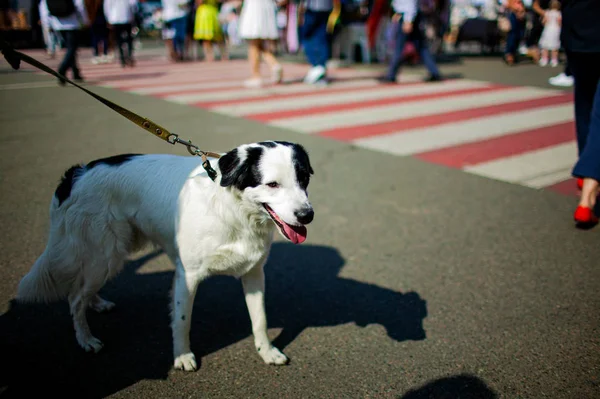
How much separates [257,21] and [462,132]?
17.5 ft

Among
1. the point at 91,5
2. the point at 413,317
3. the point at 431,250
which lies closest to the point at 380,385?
the point at 413,317

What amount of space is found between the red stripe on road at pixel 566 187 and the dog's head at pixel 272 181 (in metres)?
3.61

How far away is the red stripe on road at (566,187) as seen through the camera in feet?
15.4

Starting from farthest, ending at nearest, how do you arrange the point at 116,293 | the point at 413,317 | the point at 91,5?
the point at 91,5, the point at 116,293, the point at 413,317

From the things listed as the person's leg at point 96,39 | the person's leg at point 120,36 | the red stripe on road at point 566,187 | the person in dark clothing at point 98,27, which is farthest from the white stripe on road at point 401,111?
the person's leg at point 96,39

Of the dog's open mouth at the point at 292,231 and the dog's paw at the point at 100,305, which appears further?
the dog's paw at the point at 100,305

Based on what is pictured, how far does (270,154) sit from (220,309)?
1.27 meters

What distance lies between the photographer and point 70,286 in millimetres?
2564

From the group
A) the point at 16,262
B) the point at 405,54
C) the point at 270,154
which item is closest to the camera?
the point at 270,154

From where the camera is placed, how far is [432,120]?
7.38 m

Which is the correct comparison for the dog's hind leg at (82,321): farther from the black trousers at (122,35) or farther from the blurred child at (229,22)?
the blurred child at (229,22)

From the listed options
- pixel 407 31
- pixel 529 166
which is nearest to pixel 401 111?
pixel 529 166

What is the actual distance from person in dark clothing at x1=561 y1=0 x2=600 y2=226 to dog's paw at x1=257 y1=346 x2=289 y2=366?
112 inches

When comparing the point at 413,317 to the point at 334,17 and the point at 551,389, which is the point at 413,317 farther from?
the point at 334,17
